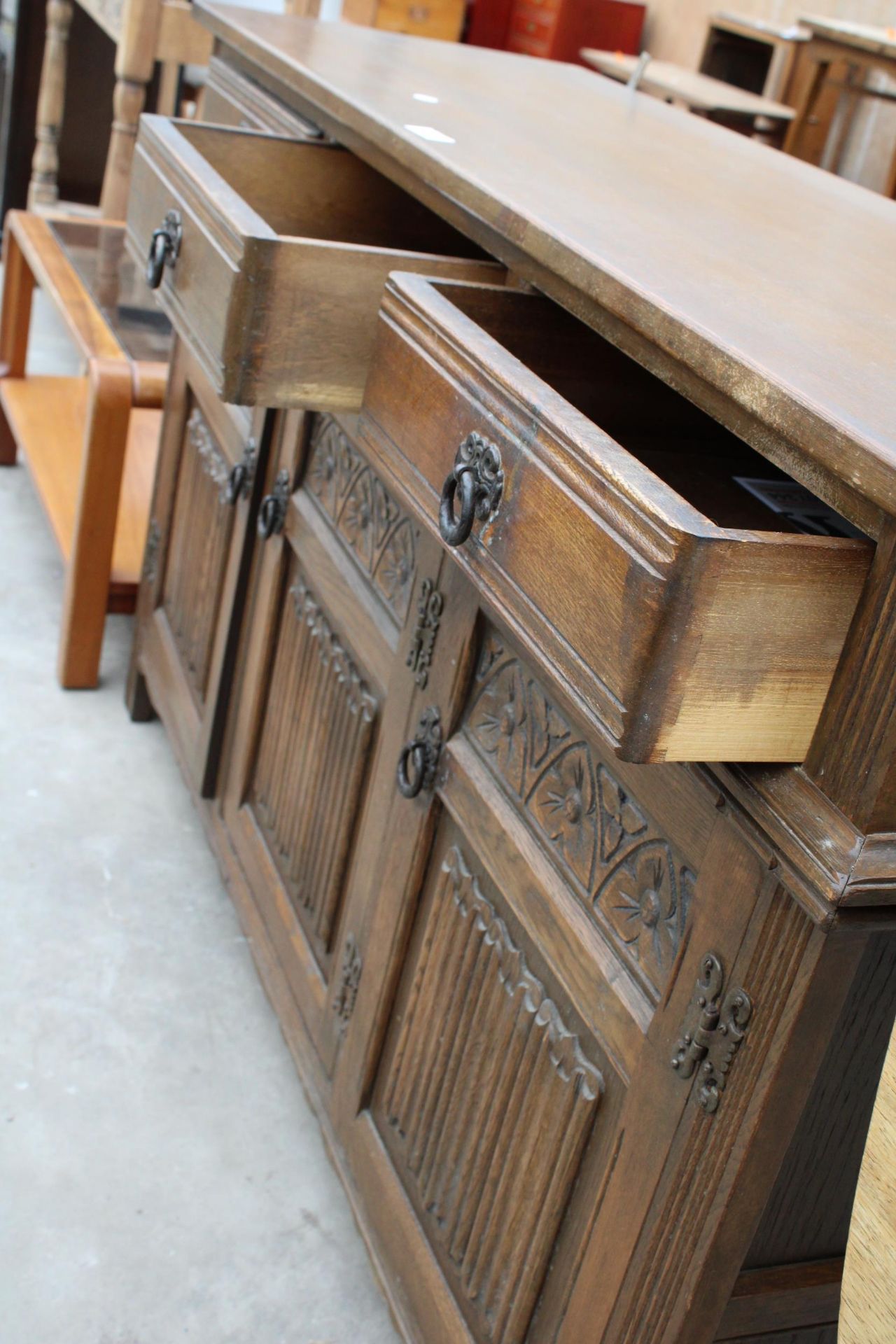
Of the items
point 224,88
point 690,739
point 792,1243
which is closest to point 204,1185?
point 792,1243

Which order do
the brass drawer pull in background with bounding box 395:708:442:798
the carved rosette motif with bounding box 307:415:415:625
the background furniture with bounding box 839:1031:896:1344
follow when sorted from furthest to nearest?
the carved rosette motif with bounding box 307:415:415:625 < the brass drawer pull in background with bounding box 395:708:442:798 < the background furniture with bounding box 839:1031:896:1344

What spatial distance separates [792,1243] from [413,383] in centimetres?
63

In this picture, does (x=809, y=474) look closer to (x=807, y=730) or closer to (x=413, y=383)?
(x=807, y=730)

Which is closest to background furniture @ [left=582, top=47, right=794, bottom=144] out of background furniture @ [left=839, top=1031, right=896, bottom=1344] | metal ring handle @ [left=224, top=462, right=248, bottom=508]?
metal ring handle @ [left=224, top=462, right=248, bottom=508]

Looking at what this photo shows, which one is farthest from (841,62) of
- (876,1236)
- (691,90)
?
(876,1236)

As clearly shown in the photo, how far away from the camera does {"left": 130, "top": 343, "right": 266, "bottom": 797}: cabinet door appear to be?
5.64 feet

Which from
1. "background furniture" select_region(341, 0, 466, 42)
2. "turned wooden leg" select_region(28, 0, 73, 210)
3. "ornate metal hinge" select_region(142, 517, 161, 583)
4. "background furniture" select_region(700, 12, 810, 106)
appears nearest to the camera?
"ornate metal hinge" select_region(142, 517, 161, 583)

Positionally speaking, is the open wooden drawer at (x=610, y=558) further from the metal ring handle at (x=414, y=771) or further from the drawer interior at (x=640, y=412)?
the metal ring handle at (x=414, y=771)

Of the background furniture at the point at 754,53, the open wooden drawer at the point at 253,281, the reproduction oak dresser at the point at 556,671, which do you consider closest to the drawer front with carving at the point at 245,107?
the reproduction oak dresser at the point at 556,671

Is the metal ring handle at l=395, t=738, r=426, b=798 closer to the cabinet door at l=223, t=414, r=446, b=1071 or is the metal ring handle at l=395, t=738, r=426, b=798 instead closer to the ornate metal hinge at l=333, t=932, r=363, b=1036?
the cabinet door at l=223, t=414, r=446, b=1071

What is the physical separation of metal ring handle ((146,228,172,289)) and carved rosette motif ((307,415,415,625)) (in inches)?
8.7

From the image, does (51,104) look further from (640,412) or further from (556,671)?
(556,671)

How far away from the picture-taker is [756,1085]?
0.79 m

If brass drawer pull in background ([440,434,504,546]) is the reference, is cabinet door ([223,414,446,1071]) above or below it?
below
